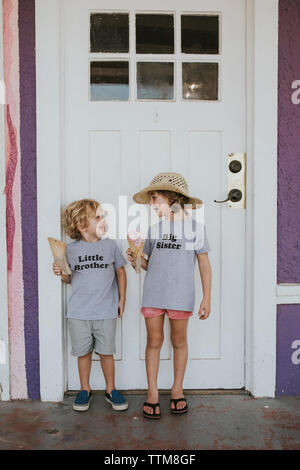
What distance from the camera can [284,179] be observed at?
287cm

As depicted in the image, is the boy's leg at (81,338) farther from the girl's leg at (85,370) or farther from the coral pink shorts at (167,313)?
the coral pink shorts at (167,313)

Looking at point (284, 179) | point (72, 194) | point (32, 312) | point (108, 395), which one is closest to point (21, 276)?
point (32, 312)

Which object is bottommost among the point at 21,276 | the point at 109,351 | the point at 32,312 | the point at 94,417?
the point at 94,417

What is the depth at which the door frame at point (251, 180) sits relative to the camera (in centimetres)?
277

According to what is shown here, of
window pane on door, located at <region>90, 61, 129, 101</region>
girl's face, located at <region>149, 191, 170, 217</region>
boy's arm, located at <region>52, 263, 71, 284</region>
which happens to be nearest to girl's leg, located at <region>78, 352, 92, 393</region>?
boy's arm, located at <region>52, 263, 71, 284</region>

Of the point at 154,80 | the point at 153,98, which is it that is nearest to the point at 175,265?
the point at 153,98

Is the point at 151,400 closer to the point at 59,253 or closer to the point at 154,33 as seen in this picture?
the point at 59,253

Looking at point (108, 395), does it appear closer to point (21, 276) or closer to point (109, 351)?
point (109, 351)

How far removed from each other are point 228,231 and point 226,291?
1.31 feet

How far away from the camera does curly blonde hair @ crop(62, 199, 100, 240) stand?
2727mm

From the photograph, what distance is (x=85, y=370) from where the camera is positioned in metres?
2.82

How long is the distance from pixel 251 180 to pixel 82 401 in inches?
68.0

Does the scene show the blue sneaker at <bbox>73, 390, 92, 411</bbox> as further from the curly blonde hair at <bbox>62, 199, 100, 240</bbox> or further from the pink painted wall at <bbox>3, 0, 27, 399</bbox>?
the curly blonde hair at <bbox>62, 199, 100, 240</bbox>
